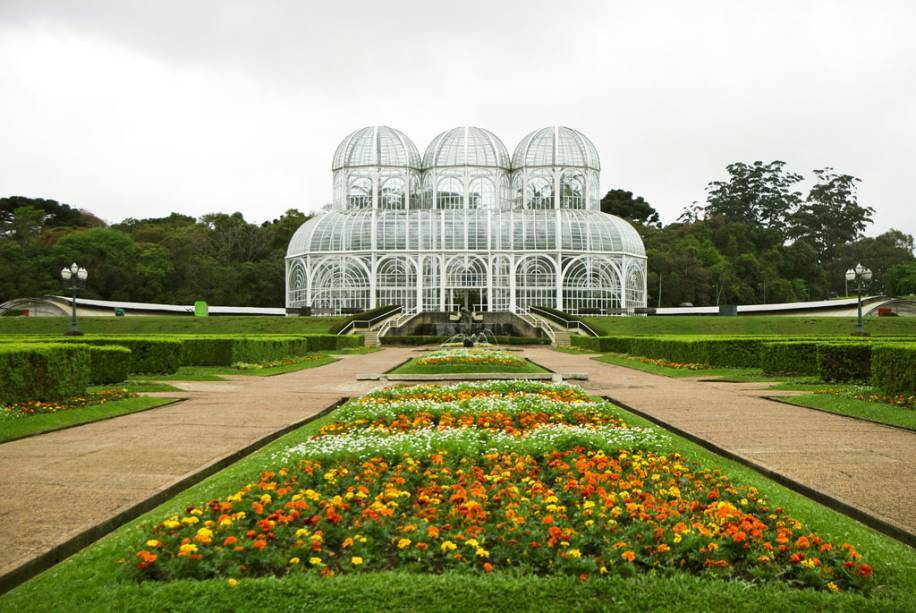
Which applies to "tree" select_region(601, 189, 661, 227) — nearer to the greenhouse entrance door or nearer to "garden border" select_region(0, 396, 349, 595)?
the greenhouse entrance door

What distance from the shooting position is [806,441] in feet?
32.1

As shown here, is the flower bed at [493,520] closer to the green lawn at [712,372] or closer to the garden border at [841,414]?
the garden border at [841,414]

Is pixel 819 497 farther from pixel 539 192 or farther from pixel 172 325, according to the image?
pixel 539 192

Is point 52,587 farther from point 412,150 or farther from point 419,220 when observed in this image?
point 412,150

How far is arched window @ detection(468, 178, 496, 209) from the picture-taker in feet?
205

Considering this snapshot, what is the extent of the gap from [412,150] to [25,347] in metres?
53.3

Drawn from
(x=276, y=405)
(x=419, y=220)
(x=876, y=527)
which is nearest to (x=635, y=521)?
(x=876, y=527)

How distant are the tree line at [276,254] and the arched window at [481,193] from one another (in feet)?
61.3

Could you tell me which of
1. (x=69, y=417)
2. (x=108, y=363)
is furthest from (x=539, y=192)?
(x=69, y=417)

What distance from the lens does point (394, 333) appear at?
46.8m

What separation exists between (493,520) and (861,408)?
9.30 m

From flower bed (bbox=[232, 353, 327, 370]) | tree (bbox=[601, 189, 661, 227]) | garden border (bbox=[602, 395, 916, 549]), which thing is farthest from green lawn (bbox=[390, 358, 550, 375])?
tree (bbox=[601, 189, 661, 227])

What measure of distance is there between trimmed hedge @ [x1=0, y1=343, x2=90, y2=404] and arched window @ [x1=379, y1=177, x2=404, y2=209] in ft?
162

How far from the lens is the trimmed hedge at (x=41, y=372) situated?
12.5 m
